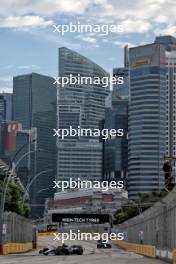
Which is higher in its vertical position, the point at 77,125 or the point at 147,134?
the point at 147,134

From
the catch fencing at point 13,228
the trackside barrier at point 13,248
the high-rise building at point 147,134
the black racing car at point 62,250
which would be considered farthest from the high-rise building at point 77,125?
the high-rise building at point 147,134

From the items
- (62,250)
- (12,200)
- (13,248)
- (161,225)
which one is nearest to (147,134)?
(12,200)

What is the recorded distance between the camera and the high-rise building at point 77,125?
258 feet

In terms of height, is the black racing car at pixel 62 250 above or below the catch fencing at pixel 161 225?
below

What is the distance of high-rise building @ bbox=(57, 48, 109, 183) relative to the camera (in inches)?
3098

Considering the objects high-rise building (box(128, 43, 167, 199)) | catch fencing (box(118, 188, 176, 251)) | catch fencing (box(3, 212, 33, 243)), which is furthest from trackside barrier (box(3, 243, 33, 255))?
high-rise building (box(128, 43, 167, 199))

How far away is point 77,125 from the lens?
327ft

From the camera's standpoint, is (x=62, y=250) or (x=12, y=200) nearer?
(x=62, y=250)

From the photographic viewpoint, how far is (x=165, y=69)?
7805 inches

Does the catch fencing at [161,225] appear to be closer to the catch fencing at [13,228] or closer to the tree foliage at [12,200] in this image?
the catch fencing at [13,228]

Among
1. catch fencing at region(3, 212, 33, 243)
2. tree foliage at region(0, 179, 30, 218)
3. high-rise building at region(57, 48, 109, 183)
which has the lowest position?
catch fencing at region(3, 212, 33, 243)

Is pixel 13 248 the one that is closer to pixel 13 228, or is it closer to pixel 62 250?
pixel 13 228

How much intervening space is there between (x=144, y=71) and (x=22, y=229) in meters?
117

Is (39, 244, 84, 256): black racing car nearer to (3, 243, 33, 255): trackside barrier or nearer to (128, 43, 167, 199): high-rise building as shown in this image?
(3, 243, 33, 255): trackside barrier
